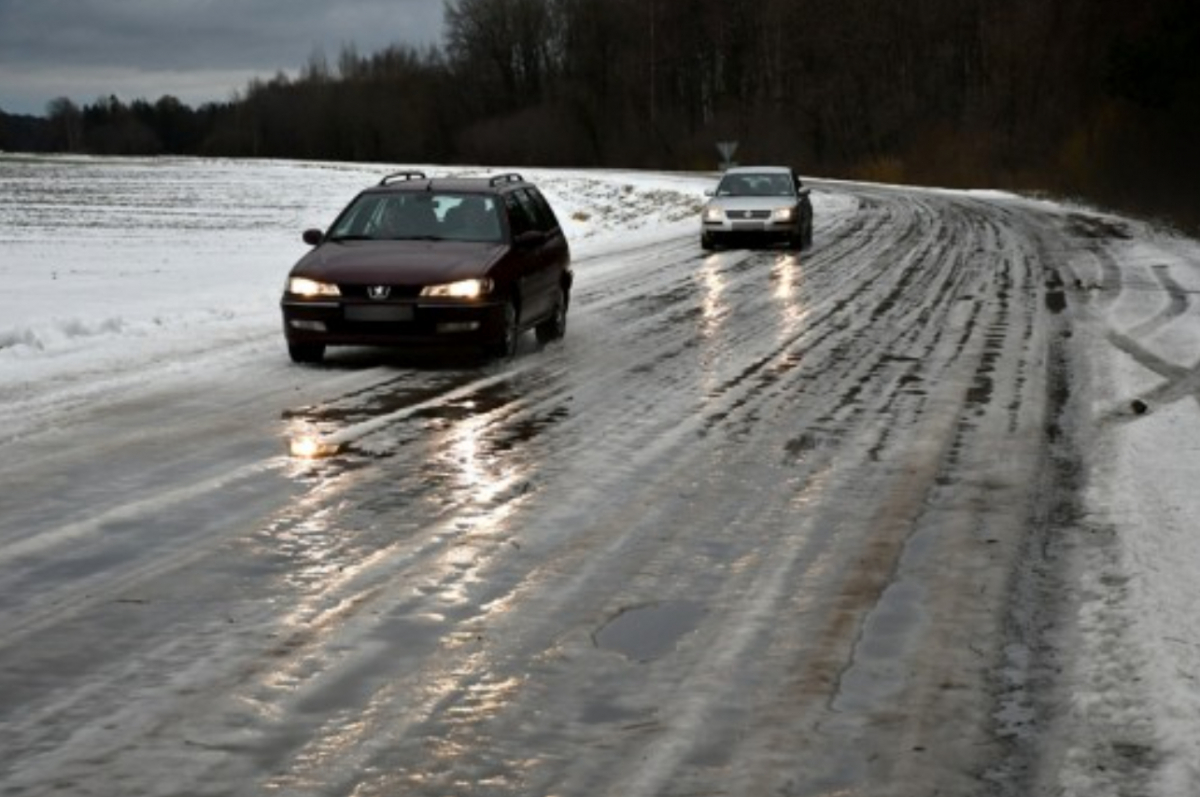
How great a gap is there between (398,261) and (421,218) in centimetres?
125

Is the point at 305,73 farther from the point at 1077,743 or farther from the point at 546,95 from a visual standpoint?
the point at 1077,743

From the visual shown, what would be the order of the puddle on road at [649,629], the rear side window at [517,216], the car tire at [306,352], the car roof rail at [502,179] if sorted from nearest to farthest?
the puddle on road at [649,629] → the car tire at [306,352] → the rear side window at [517,216] → the car roof rail at [502,179]

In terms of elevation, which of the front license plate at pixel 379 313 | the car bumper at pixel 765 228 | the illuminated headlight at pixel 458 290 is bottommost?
the car bumper at pixel 765 228

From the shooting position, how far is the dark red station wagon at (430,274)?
12.3 m

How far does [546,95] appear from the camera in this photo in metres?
120

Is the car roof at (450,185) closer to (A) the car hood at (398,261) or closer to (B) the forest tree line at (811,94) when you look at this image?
(A) the car hood at (398,261)

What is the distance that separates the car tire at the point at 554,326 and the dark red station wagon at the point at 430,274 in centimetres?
1

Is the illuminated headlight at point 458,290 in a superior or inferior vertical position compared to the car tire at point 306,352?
superior

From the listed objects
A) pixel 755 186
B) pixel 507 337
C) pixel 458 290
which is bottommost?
pixel 507 337

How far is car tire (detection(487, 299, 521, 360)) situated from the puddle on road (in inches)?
284

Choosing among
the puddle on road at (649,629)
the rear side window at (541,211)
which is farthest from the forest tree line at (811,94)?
the puddle on road at (649,629)

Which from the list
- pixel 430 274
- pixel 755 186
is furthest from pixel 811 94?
pixel 430 274

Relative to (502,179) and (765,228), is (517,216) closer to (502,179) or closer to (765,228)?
(502,179)

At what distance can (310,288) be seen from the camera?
1245 cm
